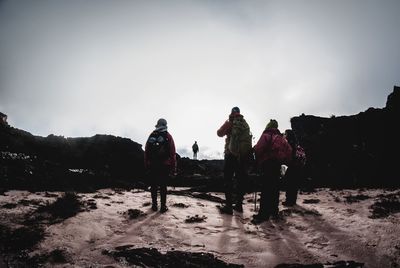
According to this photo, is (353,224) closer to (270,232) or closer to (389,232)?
(389,232)

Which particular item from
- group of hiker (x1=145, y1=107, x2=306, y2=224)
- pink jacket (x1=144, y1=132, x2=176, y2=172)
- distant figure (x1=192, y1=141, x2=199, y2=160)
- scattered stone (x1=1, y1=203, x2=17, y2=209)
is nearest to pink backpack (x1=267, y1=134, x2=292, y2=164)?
group of hiker (x1=145, y1=107, x2=306, y2=224)

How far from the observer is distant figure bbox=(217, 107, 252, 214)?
259 inches

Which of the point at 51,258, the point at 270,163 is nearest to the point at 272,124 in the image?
the point at 270,163

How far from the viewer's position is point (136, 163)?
18.7 metres

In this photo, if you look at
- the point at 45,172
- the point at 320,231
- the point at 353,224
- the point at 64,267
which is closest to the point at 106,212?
the point at 64,267

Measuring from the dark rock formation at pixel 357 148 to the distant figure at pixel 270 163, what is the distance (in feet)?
39.7

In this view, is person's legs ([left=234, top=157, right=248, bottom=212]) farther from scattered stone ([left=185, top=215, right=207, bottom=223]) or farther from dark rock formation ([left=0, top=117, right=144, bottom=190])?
dark rock formation ([left=0, top=117, right=144, bottom=190])

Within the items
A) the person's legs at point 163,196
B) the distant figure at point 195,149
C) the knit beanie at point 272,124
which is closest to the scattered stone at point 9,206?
the person's legs at point 163,196

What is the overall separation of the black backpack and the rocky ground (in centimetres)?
128

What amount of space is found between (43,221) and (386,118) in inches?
917

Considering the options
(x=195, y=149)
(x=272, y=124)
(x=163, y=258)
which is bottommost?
(x=163, y=258)

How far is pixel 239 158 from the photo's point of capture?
21.6 ft

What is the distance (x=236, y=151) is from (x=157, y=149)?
6.37ft

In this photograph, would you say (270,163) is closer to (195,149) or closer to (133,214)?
(133,214)
